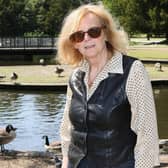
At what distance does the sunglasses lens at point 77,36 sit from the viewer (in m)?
3.14

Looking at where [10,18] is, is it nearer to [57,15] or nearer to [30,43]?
[57,15]

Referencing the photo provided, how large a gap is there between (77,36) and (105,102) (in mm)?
464

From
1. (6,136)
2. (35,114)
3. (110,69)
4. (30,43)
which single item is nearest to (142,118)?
(110,69)

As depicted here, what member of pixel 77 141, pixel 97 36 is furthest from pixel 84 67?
pixel 77 141

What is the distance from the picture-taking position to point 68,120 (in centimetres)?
332

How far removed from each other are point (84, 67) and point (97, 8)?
38 centimetres

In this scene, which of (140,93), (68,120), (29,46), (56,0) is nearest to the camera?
(140,93)

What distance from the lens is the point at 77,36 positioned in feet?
10.4

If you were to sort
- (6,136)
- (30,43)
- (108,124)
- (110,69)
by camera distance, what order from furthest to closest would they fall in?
1. (30,43)
2. (6,136)
3. (110,69)
4. (108,124)

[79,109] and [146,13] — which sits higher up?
[79,109]

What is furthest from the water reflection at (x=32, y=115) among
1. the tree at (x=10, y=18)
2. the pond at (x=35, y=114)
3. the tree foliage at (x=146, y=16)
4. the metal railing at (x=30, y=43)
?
A: the tree at (x=10, y=18)

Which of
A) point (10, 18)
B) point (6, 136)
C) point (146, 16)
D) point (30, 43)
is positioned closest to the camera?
point (6, 136)

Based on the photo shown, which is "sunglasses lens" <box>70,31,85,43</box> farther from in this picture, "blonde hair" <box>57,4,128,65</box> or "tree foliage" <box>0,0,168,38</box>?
"tree foliage" <box>0,0,168,38</box>

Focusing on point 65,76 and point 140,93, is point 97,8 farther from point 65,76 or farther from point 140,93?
point 65,76
